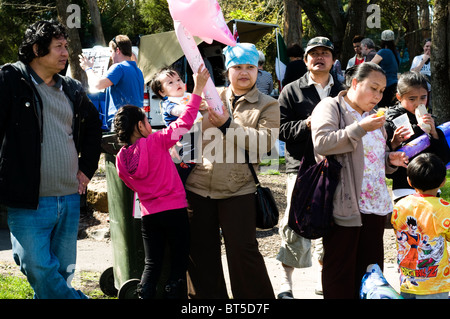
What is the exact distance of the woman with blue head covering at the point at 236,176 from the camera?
3.95 meters

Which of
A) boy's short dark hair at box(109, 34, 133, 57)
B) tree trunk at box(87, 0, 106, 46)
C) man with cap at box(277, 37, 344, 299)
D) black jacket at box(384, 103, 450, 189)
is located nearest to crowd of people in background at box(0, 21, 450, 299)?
black jacket at box(384, 103, 450, 189)

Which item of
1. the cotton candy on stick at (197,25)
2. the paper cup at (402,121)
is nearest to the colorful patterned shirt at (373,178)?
the paper cup at (402,121)

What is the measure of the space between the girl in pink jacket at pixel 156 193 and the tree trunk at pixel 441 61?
845 cm

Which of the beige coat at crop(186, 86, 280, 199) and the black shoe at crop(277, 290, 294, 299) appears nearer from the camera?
the beige coat at crop(186, 86, 280, 199)

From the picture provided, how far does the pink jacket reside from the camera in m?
3.91

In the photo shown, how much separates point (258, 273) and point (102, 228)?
13.2ft

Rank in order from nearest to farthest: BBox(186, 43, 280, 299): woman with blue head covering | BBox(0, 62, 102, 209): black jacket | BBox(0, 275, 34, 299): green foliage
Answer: BBox(0, 62, 102, 209): black jacket → BBox(186, 43, 280, 299): woman with blue head covering → BBox(0, 275, 34, 299): green foliage

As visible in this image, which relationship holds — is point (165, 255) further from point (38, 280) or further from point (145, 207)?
point (38, 280)

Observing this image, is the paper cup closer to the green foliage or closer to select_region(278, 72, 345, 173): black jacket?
select_region(278, 72, 345, 173): black jacket

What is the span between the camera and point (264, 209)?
403 cm

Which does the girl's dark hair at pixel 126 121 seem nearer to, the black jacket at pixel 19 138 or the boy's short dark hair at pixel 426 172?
the black jacket at pixel 19 138

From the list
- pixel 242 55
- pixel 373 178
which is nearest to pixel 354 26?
pixel 242 55

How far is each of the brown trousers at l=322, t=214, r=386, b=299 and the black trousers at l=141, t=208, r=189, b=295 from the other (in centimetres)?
94

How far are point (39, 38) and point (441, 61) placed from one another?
909 centimetres
